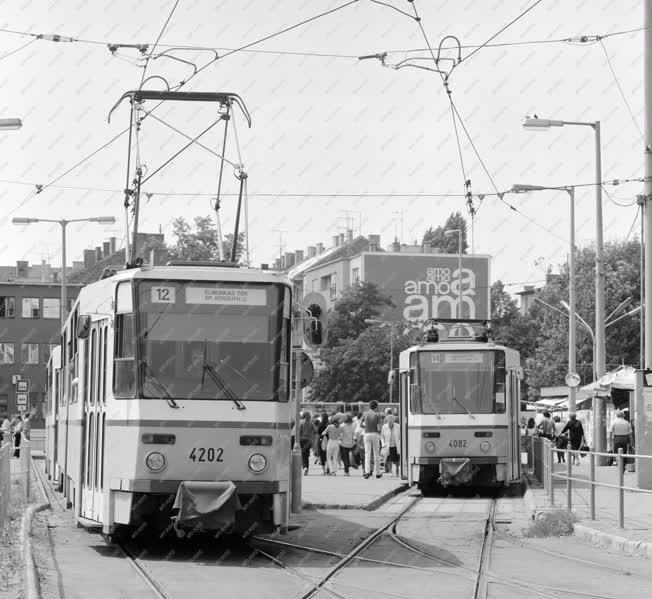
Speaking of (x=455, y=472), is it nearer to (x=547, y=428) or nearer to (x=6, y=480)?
(x=6, y=480)

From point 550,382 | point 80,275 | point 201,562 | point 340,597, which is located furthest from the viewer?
point 80,275

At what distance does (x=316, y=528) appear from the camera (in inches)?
683

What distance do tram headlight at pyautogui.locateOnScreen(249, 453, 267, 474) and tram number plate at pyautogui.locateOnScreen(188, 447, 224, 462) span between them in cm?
30

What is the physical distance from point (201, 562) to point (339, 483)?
15.2 metres

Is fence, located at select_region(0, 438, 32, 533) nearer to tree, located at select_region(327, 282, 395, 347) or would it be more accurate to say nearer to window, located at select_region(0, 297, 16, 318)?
tree, located at select_region(327, 282, 395, 347)

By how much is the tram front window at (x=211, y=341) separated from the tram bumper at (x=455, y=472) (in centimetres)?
1098

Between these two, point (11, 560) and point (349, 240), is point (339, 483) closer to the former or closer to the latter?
point (11, 560)

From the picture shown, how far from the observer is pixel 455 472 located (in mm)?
24031

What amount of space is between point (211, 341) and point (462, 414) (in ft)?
38.1

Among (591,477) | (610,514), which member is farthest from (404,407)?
(610,514)

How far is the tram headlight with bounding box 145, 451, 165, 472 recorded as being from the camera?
1308 cm

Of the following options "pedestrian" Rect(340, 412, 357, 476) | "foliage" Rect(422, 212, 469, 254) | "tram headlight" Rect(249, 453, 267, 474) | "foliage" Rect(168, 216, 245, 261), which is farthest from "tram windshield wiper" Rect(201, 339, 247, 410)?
"foliage" Rect(422, 212, 469, 254)

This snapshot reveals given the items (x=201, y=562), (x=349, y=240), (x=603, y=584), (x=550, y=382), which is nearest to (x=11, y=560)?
(x=201, y=562)

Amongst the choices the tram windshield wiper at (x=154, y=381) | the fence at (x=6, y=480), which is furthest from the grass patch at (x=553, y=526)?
the fence at (x=6, y=480)
